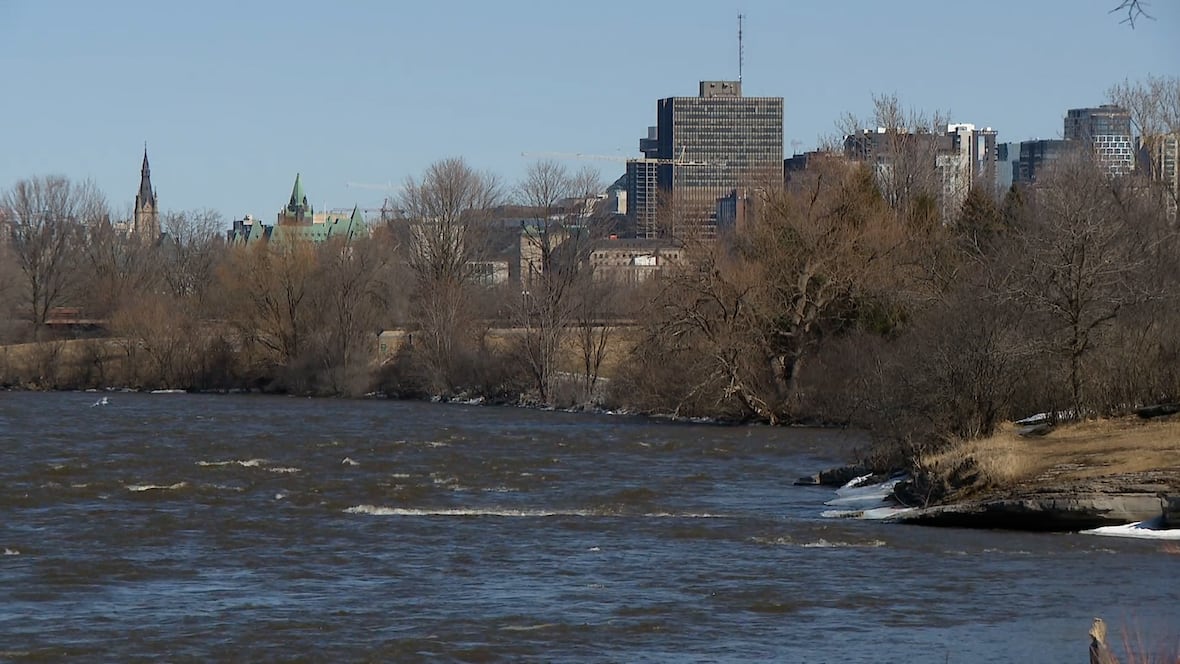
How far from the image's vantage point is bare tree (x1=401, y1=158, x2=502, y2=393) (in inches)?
2768

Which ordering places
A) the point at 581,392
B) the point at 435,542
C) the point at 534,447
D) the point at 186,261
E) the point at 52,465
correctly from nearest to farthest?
1. the point at 435,542
2. the point at 52,465
3. the point at 534,447
4. the point at 581,392
5. the point at 186,261

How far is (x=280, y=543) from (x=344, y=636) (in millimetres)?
7924

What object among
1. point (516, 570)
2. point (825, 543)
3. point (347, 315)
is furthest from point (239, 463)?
point (347, 315)

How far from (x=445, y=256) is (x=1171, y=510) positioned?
70.0m

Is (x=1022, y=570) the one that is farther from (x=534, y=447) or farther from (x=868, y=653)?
(x=534, y=447)

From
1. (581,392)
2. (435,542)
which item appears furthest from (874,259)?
(435,542)

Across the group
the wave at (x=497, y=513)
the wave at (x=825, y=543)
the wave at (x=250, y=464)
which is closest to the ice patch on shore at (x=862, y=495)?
the wave at (x=497, y=513)

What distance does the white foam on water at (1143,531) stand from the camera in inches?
952

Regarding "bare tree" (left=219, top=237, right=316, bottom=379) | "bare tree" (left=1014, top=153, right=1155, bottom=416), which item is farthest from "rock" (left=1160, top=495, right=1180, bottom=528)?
"bare tree" (left=219, top=237, right=316, bottom=379)

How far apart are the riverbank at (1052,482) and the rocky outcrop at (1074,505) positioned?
16 mm

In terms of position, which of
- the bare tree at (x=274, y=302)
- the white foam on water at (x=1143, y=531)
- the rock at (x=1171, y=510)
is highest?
the bare tree at (x=274, y=302)

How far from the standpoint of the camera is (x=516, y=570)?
76.9 feet

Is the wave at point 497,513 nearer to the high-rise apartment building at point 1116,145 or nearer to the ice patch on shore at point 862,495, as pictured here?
the ice patch on shore at point 862,495

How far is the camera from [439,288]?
74500mm
